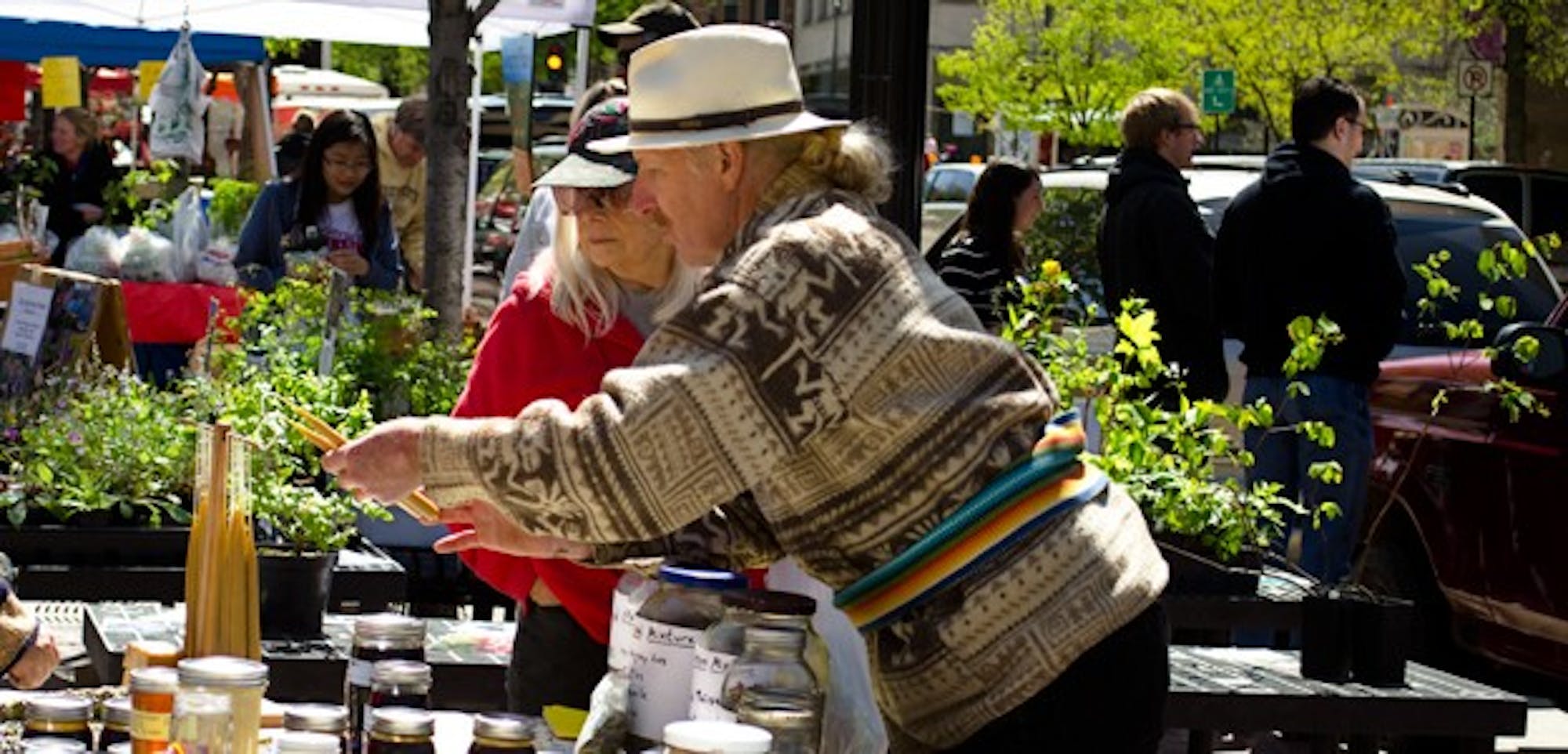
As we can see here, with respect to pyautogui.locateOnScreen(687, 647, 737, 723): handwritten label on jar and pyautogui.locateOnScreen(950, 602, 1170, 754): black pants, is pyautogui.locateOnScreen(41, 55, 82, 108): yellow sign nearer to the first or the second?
pyautogui.locateOnScreen(950, 602, 1170, 754): black pants

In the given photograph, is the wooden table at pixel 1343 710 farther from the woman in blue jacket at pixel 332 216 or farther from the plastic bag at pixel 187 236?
the plastic bag at pixel 187 236

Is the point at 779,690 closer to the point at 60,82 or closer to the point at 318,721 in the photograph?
the point at 318,721

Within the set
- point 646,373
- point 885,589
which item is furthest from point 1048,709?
point 646,373

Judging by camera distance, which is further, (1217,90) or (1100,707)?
(1217,90)

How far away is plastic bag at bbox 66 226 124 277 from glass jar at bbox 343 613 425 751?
9791 mm

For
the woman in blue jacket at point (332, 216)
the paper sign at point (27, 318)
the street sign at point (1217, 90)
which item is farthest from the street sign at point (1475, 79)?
the paper sign at point (27, 318)

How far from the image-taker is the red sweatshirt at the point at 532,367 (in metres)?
4.85

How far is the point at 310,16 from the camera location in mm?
17016

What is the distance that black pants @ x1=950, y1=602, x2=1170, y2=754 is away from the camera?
374cm

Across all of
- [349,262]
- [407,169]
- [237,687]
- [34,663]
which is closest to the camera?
[237,687]

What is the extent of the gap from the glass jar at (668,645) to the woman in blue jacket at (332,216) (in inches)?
302

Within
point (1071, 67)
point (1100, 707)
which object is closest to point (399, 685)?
point (1100, 707)

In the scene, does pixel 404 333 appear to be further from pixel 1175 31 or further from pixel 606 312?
pixel 1175 31

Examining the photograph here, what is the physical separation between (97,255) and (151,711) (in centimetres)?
1043
